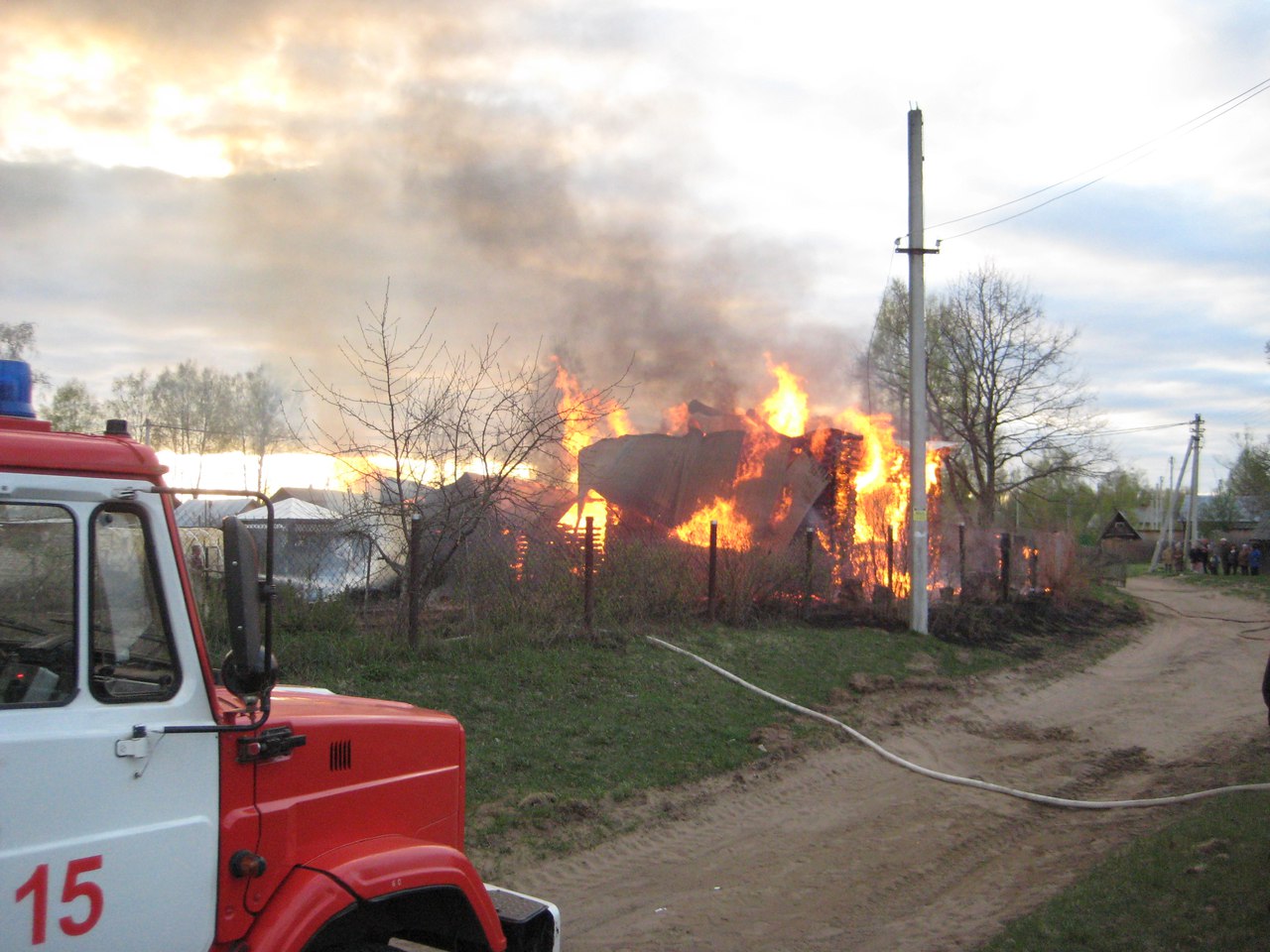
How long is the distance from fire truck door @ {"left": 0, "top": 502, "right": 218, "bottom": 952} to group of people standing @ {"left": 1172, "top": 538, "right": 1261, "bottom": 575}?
159 feet

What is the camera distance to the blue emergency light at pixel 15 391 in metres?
2.64

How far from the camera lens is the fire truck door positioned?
7.54ft

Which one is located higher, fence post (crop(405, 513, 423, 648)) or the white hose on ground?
fence post (crop(405, 513, 423, 648))

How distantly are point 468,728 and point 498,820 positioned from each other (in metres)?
1.55

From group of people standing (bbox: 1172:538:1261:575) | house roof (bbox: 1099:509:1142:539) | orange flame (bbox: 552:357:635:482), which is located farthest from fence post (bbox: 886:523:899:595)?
house roof (bbox: 1099:509:1142:539)

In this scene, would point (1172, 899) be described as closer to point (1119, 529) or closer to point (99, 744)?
point (99, 744)

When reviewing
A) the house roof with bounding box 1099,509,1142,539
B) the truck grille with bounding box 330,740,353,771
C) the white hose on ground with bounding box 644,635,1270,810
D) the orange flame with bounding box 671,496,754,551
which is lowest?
the white hose on ground with bounding box 644,635,1270,810

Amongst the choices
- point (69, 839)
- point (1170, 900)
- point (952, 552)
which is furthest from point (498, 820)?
point (952, 552)

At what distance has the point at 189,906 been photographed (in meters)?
2.55

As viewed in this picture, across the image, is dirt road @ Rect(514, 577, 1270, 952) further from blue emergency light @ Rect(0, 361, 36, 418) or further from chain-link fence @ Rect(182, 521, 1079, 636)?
blue emergency light @ Rect(0, 361, 36, 418)

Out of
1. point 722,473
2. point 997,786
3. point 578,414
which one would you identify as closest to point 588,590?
point 578,414

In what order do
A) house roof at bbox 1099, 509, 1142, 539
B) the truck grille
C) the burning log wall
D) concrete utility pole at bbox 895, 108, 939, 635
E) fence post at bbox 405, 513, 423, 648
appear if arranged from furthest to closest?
1. house roof at bbox 1099, 509, 1142, 539
2. the burning log wall
3. concrete utility pole at bbox 895, 108, 939, 635
4. fence post at bbox 405, 513, 423, 648
5. the truck grille

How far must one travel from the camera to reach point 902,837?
741 centimetres

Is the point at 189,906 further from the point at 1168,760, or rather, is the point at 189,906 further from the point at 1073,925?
the point at 1168,760
